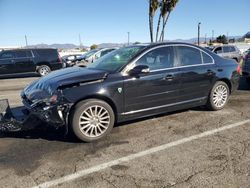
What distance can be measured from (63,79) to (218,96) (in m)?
3.55

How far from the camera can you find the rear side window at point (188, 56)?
19.5 feet

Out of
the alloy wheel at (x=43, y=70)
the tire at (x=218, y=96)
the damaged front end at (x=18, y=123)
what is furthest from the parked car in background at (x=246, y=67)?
the alloy wheel at (x=43, y=70)

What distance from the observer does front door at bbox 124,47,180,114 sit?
5.23m

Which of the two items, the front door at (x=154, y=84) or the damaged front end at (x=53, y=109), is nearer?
the damaged front end at (x=53, y=109)

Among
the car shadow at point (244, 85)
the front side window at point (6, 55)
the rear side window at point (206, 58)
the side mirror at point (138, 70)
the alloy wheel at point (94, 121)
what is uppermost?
the front side window at point (6, 55)

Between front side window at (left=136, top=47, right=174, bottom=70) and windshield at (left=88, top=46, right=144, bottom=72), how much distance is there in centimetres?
21

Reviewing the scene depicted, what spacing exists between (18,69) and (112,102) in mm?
12157

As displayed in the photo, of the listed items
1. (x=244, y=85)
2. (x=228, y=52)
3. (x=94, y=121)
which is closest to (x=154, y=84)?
(x=94, y=121)

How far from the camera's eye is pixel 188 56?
6.09 metres

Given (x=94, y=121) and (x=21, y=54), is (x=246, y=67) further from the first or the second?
(x=21, y=54)

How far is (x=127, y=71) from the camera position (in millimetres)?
5207

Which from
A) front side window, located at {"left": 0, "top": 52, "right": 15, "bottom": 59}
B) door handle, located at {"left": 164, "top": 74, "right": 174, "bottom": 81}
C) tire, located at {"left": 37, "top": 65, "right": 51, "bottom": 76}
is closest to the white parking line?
door handle, located at {"left": 164, "top": 74, "right": 174, "bottom": 81}

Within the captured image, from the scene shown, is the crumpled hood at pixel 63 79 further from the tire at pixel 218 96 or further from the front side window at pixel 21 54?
the front side window at pixel 21 54

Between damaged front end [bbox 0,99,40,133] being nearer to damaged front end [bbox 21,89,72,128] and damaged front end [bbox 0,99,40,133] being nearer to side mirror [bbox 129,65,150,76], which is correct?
damaged front end [bbox 21,89,72,128]
